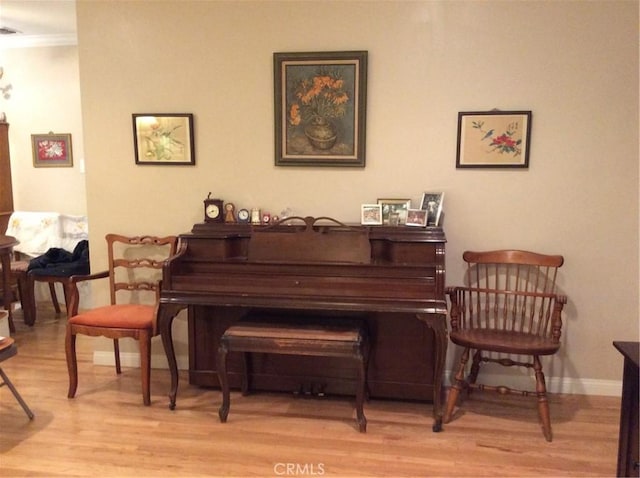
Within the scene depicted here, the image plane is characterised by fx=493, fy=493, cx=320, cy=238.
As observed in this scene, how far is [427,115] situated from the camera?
288cm

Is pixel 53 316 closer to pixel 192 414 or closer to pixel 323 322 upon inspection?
pixel 192 414

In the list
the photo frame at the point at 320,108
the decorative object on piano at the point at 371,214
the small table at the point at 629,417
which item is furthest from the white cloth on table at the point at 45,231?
the small table at the point at 629,417

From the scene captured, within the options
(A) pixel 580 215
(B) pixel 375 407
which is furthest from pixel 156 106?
(A) pixel 580 215

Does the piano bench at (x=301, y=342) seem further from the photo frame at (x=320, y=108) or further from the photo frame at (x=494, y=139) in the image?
the photo frame at (x=494, y=139)

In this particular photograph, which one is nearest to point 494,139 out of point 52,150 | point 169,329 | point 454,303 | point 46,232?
point 454,303

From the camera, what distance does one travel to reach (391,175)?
2.95 m

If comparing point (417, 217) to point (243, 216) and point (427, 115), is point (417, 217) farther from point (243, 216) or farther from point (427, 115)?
point (243, 216)

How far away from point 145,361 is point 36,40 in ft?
12.5

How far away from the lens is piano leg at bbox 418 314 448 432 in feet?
7.93

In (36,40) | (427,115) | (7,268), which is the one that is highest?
(36,40)

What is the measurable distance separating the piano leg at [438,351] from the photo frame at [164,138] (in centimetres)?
176

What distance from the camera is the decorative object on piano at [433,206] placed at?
2.79 metres

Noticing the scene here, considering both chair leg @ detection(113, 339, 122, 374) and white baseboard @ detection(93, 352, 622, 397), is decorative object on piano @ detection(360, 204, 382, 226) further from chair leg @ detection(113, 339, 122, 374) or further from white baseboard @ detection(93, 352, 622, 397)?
chair leg @ detection(113, 339, 122, 374)

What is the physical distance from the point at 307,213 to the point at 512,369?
1564mm
